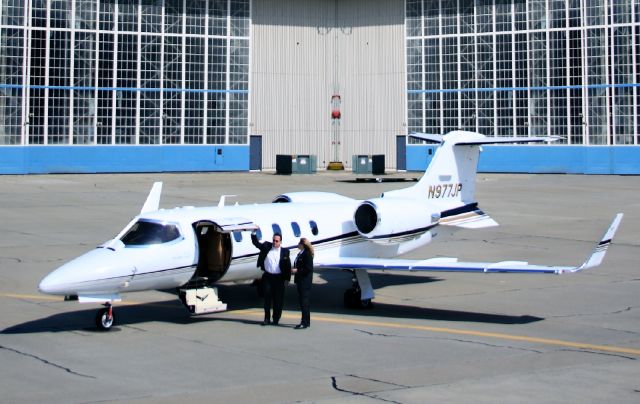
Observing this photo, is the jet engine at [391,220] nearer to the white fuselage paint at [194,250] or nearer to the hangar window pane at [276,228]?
the white fuselage paint at [194,250]

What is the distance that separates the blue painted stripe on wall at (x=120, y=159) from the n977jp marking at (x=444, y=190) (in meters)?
46.9

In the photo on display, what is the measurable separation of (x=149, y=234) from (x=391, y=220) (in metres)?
5.91

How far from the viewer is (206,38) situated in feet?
231

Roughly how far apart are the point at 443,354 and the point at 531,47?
188ft

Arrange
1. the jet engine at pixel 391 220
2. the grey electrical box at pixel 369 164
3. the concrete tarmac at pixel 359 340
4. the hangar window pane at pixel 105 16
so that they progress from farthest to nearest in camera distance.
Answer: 1. the grey electrical box at pixel 369 164
2. the hangar window pane at pixel 105 16
3. the jet engine at pixel 391 220
4. the concrete tarmac at pixel 359 340

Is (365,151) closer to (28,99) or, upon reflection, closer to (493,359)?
(28,99)

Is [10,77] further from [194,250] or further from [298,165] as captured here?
[194,250]

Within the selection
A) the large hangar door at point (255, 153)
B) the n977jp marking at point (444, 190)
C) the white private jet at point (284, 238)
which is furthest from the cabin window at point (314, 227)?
the large hangar door at point (255, 153)

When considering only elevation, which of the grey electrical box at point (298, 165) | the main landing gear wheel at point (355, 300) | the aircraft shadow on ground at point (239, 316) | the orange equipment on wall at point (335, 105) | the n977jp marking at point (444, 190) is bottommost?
the aircraft shadow on ground at point (239, 316)

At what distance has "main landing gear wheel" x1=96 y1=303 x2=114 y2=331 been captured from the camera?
17391 mm

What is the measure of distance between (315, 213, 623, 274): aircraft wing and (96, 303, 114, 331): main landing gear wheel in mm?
4828

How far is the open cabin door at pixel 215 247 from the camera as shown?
18.9 m

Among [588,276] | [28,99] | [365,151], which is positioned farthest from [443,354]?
[365,151]

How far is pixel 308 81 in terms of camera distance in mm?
76312
